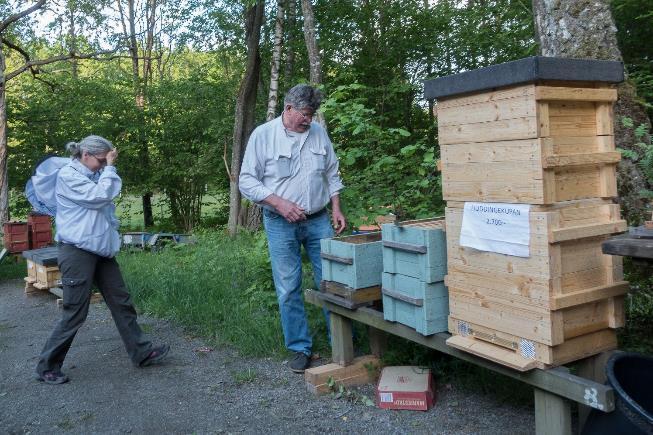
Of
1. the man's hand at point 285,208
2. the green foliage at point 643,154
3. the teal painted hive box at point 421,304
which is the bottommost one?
the teal painted hive box at point 421,304

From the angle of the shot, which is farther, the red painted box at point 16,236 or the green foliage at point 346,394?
→ the red painted box at point 16,236

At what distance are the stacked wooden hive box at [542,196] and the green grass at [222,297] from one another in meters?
2.38

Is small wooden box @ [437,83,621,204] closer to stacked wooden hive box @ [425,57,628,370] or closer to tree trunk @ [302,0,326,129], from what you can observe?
stacked wooden hive box @ [425,57,628,370]

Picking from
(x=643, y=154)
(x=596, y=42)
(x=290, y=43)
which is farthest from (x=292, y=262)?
(x=290, y=43)

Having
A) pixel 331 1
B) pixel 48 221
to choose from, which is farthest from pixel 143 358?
pixel 331 1

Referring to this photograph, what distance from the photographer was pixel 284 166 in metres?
4.59

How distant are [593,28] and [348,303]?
3.14m

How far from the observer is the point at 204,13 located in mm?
16453

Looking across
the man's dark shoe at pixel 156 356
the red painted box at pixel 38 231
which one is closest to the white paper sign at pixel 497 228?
the man's dark shoe at pixel 156 356

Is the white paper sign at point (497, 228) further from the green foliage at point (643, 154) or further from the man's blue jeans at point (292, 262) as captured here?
the man's blue jeans at point (292, 262)

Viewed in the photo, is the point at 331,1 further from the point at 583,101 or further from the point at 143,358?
the point at 583,101

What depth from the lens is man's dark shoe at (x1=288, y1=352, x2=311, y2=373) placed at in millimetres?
4707

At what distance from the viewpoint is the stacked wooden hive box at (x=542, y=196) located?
9.07 feet

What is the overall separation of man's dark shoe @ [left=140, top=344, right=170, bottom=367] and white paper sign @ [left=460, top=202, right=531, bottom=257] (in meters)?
3.16
